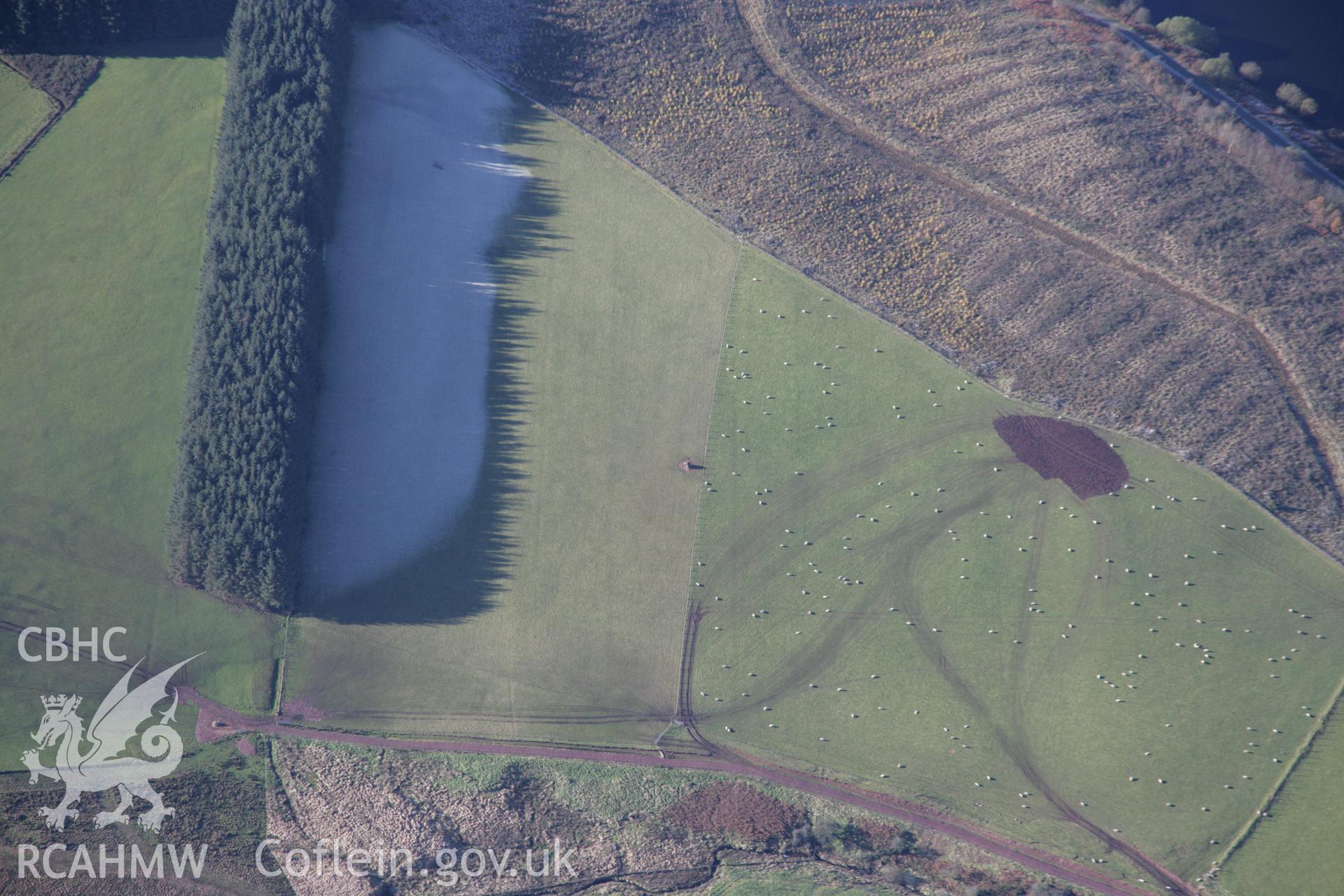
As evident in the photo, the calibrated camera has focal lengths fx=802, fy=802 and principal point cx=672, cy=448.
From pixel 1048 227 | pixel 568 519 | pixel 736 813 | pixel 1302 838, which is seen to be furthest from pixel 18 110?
pixel 1302 838

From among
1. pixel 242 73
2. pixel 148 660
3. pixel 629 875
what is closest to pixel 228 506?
pixel 148 660

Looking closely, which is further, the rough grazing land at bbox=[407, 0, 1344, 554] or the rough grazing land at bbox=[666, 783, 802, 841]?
the rough grazing land at bbox=[407, 0, 1344, 554]

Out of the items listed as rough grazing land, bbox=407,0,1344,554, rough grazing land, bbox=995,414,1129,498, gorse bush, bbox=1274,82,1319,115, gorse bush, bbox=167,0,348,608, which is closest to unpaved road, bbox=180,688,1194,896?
gorse bush, bbox=167,0,348,608

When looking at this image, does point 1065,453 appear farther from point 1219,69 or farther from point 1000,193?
point 1219,69

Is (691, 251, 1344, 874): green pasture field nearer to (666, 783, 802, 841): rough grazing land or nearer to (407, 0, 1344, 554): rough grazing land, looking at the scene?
(666, 783, 802, 841): rough grazing land

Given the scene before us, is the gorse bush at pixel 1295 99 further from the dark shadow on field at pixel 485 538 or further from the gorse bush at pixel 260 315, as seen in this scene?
the gorse bush at pixel 260 315

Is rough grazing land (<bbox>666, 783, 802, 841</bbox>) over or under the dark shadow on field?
under

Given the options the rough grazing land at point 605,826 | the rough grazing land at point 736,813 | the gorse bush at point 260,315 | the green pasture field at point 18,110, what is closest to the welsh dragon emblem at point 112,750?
the rough grazing land at point 605,826
